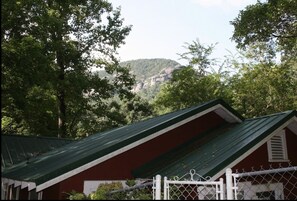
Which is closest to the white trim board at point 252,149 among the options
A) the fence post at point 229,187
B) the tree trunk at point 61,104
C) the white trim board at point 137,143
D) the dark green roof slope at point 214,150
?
the dark green roof slope at point 214,150

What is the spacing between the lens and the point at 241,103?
3297 centimetres

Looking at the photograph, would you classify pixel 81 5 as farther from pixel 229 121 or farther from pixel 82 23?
pixel 229 121

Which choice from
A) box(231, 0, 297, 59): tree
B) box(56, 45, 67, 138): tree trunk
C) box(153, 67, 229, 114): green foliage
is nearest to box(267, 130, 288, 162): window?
box(231, 0, 297, 59): tree

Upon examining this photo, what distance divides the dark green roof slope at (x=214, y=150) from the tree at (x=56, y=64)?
33.7 feet

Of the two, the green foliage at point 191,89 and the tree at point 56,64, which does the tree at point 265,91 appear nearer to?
the green foliage at point 191,89

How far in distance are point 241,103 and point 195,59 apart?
7262 mm

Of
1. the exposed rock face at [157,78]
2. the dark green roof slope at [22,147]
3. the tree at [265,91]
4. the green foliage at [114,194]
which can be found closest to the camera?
the green foliage at [114,194]

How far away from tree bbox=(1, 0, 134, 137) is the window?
42.3 feet

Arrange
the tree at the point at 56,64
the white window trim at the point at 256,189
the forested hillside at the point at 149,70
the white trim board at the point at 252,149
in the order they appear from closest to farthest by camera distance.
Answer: the white trim board at the point at 252,149 < the white window trim at the point at 256,189 < the tree at the point at 56,64 < the forested hillside at the point at 149,70

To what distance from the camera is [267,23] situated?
1850 centimetres

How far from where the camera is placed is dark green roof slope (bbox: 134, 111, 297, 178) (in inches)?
368

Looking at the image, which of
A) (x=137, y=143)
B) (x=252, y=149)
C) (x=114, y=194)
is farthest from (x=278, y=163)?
(x=114, y=194)

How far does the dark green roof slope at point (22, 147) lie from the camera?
14391mm

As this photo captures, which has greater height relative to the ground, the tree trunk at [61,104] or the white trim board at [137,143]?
the tree trunk at [61,104]
